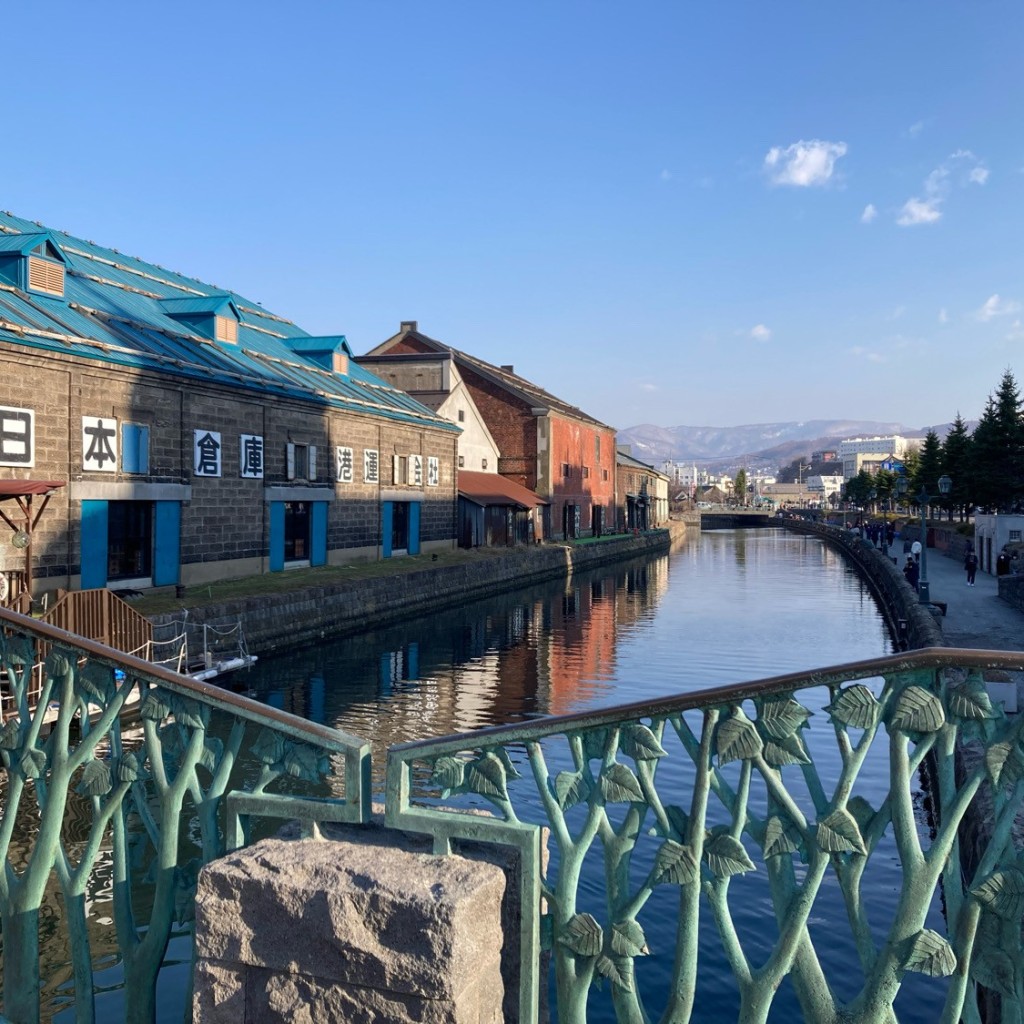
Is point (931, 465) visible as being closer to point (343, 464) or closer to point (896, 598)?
point (896, 598)

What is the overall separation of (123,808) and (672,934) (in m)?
6.09

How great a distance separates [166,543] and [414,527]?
16664mm

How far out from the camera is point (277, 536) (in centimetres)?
3012

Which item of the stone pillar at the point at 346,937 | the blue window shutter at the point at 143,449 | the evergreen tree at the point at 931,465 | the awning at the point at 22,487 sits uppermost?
the evergreen tree at the point at 931,465

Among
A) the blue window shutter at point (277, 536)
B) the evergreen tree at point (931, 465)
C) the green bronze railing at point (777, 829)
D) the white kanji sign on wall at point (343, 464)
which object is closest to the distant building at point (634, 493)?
the evergreen tree at point (931, 465)

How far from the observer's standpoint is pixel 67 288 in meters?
24.6

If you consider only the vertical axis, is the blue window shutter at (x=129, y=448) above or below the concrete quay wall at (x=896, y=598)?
above

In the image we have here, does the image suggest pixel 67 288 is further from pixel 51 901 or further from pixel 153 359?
pixel 51 901

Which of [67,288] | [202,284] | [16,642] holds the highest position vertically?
[202,284]

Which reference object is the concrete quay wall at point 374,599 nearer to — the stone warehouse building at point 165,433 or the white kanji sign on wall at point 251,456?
the stone warehouse building at point 165,433

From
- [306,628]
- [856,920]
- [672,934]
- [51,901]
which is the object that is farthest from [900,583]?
[856,920]

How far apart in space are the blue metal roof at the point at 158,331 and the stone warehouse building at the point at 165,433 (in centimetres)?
7

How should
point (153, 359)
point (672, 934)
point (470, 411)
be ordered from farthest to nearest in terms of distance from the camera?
point (470, 411) < point (153, 359) < point (672, 934)

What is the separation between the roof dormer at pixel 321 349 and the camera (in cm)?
3609
